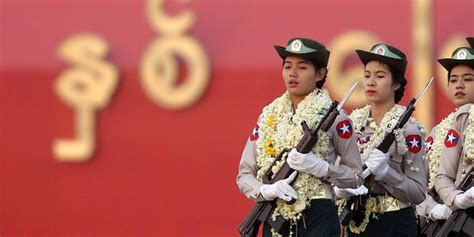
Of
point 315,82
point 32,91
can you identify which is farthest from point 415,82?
point 315,82

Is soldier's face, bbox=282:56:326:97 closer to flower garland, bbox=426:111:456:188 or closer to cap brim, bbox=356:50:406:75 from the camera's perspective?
cap brim, bbox=356:50:406:75

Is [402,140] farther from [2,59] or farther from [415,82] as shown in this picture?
[2,59]

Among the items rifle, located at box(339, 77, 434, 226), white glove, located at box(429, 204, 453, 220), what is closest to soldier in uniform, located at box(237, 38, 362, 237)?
rifle, located at box(339, 77, 434, 226)

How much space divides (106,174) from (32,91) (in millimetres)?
1162

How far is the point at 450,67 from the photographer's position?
35.6 ft

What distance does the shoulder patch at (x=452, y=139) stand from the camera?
10.3m

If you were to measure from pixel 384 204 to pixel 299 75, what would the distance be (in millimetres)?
1293

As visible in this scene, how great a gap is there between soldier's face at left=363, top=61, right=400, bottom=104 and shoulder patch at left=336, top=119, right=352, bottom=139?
918mm

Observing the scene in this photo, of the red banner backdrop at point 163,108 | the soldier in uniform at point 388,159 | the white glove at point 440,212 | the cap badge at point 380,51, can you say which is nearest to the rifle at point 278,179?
the soldier in uniform at point 388,159

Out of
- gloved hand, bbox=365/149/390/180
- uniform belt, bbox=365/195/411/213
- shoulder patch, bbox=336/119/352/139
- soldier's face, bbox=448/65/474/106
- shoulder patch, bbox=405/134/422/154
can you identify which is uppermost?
soldier's face, bbox=448/65/474/106

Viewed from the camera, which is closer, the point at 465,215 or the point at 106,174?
the point at 465,215

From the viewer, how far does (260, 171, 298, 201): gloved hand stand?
955 cm

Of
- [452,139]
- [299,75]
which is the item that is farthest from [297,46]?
[452,139]

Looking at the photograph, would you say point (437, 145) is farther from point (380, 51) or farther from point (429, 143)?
point (380, 51)
